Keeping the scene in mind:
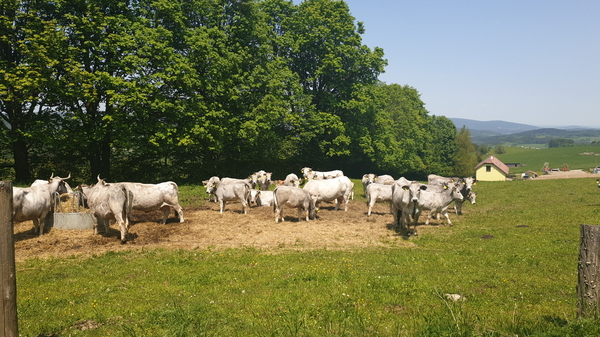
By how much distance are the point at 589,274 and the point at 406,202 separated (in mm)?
12290

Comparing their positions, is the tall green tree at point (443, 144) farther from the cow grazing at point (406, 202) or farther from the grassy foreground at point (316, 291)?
the grassy foreground at point (316, 291)

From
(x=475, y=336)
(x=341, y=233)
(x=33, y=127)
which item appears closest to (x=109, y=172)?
(x=33, y=127)

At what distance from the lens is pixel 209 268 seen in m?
12.1

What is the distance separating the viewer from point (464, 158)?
282 feet

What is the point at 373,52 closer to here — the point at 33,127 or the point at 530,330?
the point at 33,127

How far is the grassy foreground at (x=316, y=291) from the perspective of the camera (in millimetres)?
6953

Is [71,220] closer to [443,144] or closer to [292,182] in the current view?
[292,182]

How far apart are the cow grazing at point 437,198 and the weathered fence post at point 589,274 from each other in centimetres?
1198

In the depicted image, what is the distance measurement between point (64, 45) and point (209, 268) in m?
25.2

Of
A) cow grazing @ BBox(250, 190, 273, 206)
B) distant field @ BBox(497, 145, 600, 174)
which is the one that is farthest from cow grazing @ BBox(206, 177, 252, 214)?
distant field @ BBox(497, 145, 600, 174)

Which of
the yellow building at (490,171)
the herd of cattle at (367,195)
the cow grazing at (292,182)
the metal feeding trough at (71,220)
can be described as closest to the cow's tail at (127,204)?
the metal feeding trough at (71,220)

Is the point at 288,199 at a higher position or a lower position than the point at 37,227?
higher

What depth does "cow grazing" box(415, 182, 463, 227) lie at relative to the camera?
1978 cm

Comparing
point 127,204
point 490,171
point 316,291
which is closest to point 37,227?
point 127,204
